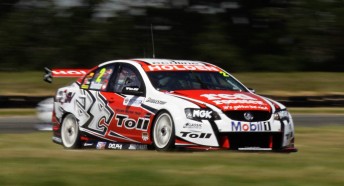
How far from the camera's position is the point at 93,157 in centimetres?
945

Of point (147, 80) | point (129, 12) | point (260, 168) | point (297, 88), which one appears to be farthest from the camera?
point (129, 12)

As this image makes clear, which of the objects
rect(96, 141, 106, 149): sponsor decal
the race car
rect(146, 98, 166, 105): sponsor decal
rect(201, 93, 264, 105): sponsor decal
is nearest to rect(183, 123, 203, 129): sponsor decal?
the race car

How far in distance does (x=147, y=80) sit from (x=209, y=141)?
1548 mm

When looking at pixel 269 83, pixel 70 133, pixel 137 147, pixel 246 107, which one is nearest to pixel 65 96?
pixel 70 133

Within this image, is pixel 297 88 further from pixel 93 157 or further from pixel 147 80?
pixel 93 157

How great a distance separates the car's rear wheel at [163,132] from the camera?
35.6ft

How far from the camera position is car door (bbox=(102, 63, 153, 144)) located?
1145 cm

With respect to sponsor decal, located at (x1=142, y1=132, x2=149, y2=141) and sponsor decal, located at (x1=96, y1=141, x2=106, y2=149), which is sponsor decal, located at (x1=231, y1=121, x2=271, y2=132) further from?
sponsor decal, located at (x1=96, y1=141, x2=106, y2=149)

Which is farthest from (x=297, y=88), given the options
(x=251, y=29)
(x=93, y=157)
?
(x=93, y=157)

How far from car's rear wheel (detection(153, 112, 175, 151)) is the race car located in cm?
1

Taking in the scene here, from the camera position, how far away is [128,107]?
11.8 meters

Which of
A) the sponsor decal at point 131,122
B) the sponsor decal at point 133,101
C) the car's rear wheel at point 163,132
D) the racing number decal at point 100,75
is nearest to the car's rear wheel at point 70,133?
the racing number decal at point 100,75

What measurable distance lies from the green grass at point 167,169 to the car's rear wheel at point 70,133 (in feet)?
7.85

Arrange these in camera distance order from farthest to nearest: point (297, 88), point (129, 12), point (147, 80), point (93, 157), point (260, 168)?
point (129, 12) → point (297, 88) → point (147, 80) → point (93, 157) → point (260, 168)
